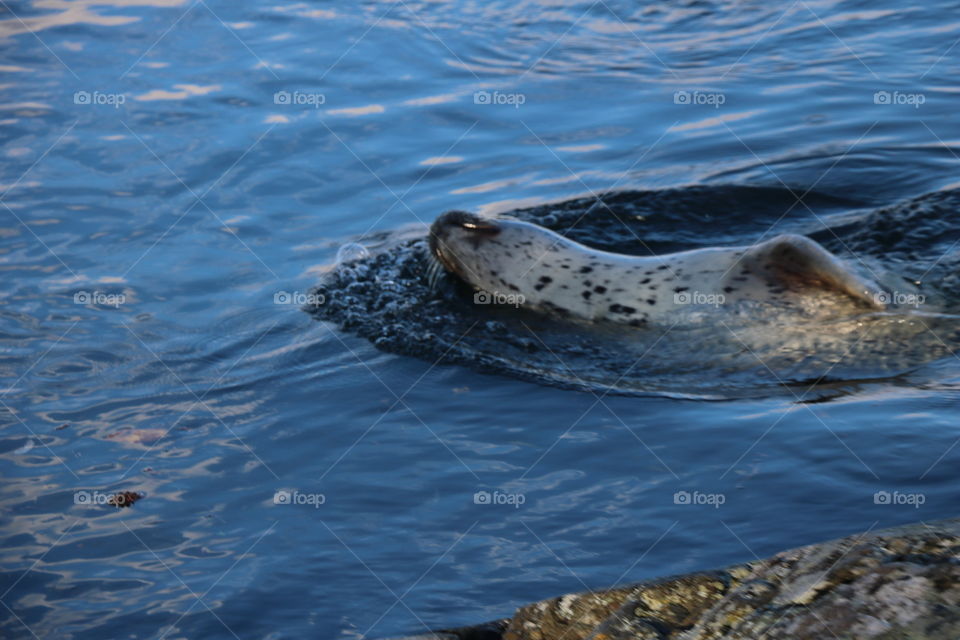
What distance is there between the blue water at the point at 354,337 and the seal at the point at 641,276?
38.2 inches

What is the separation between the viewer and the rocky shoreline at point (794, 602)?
3.66 m

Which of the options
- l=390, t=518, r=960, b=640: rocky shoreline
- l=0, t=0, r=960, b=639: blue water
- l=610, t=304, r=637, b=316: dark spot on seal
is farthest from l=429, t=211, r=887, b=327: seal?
l=390, t=518, r=960, b=640: rocky shoreline

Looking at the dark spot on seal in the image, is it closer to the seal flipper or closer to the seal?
the seal

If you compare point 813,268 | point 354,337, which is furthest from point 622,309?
point 354,337

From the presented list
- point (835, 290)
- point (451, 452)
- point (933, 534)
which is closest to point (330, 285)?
point (451, 452)

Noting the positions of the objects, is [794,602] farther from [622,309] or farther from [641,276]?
[641,276]

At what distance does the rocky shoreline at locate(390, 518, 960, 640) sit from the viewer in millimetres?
3662

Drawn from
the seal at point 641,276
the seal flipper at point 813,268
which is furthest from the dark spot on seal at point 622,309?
the seal flipper at point 813,268

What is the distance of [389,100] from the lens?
1195 cm

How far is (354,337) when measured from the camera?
26.0 feet

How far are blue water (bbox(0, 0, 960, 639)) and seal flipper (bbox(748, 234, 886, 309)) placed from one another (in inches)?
36.2

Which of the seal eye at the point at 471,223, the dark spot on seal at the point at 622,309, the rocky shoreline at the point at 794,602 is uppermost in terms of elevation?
the seal eye at the point at 471,223

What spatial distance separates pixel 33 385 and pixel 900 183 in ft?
21.1

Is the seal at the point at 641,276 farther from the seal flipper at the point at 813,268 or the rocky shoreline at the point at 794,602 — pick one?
the rocky shoreline at the point at 794,602
